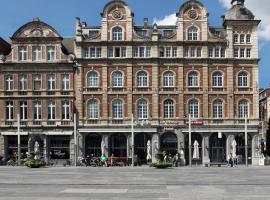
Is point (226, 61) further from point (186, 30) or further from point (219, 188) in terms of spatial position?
point (219, 188)

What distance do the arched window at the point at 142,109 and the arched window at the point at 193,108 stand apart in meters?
5.71

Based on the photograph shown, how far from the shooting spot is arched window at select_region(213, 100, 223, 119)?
231 ft

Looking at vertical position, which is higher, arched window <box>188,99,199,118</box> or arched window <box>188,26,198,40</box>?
arched window <box>188,26,198,40</box>

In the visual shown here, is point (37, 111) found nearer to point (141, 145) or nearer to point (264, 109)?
point (141, 145)

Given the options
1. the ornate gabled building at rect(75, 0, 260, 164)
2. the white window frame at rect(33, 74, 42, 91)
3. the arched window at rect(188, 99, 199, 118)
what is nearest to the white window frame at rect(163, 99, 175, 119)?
the ornate gabled building at rect(75, 0, 260, 164)

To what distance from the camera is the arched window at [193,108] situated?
70.2m

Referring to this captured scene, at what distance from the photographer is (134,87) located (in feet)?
231

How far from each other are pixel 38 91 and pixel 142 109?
543 inches

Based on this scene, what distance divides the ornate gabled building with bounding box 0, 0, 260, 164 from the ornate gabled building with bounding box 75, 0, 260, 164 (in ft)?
0.43

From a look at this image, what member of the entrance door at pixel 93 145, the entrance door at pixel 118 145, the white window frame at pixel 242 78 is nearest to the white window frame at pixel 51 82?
the entrance door at pixel 93 145

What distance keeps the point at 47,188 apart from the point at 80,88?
140 ft

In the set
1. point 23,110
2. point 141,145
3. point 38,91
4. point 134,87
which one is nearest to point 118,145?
point 141,145

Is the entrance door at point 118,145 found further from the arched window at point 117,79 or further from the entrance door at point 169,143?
the arched window at point 117,79

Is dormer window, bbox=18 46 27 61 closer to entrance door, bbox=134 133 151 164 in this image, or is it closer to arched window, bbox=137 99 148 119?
arched window, bbox=137 99 148 119
